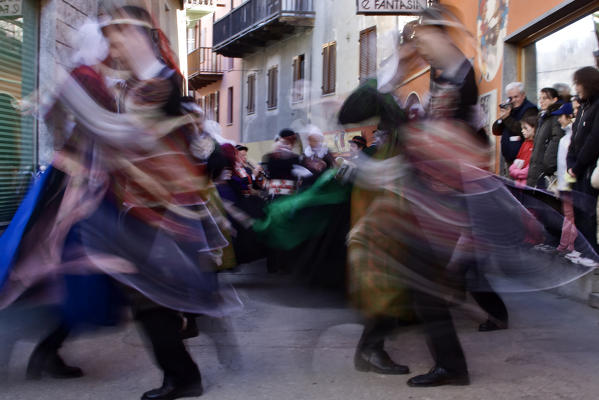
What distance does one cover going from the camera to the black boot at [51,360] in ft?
11.8

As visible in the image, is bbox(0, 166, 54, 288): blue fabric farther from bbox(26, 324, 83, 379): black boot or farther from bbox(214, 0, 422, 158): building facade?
bbox(214, 0, 422, 158): building facade

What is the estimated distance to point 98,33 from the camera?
131 inches

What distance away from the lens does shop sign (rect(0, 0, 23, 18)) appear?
8.48m

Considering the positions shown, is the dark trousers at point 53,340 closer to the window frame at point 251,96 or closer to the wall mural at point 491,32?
the wall mural at point 491,32

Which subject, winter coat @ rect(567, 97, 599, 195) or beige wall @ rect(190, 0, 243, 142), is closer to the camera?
winter coat @ rect(567, 97, 599, 195)

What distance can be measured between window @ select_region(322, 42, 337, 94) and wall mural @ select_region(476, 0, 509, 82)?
1070 cm

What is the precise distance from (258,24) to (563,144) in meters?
20.9

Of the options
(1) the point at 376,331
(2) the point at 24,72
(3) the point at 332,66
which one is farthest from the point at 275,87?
(1) the point at 376,331

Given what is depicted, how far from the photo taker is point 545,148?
6.82 meters

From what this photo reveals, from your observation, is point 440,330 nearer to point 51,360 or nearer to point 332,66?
point 51,360

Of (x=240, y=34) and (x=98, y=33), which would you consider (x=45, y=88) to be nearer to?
(x=98, y=33)

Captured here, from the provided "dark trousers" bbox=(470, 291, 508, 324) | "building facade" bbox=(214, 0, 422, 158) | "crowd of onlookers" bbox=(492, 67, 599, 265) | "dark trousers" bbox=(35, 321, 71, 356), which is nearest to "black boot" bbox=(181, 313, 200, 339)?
"dark trousers" bbox=(35, 321, 71, 356)

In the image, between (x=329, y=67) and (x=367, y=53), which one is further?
(x=329, y=67)

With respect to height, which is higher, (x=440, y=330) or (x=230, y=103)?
(x=230, y=103)
